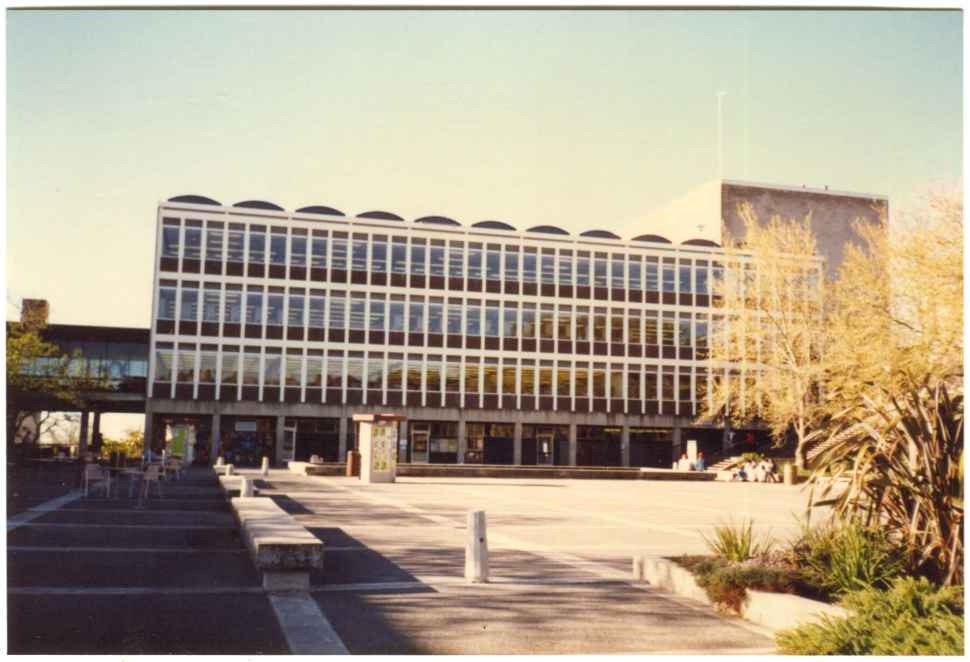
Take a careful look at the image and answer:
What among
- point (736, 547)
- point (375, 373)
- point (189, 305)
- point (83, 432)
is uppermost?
point (189, 305)

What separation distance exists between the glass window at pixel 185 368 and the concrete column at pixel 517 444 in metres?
17.4

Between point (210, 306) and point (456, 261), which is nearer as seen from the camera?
point (210, 306)

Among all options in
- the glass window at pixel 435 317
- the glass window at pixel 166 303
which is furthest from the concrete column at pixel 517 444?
the glass window at pixel 166 303

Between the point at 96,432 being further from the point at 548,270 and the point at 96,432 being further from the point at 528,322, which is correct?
the point at 548,270

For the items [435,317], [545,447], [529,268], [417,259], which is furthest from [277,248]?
[545,447]

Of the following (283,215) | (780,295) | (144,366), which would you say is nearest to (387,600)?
(780,295)

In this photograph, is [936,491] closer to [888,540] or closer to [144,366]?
[888,540]

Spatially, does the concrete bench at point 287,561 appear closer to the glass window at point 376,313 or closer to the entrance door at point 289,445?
the entrance door at point 289,445

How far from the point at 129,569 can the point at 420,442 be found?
4534 cm

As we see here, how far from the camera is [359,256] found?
180 feet

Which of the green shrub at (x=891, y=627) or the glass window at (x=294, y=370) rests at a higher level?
the glass window at (x=294, y=370)

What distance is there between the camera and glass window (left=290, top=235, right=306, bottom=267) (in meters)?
54.2

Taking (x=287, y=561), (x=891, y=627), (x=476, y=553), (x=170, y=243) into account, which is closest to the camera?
(x=891, y=627)

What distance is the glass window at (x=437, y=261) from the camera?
2213 inches
